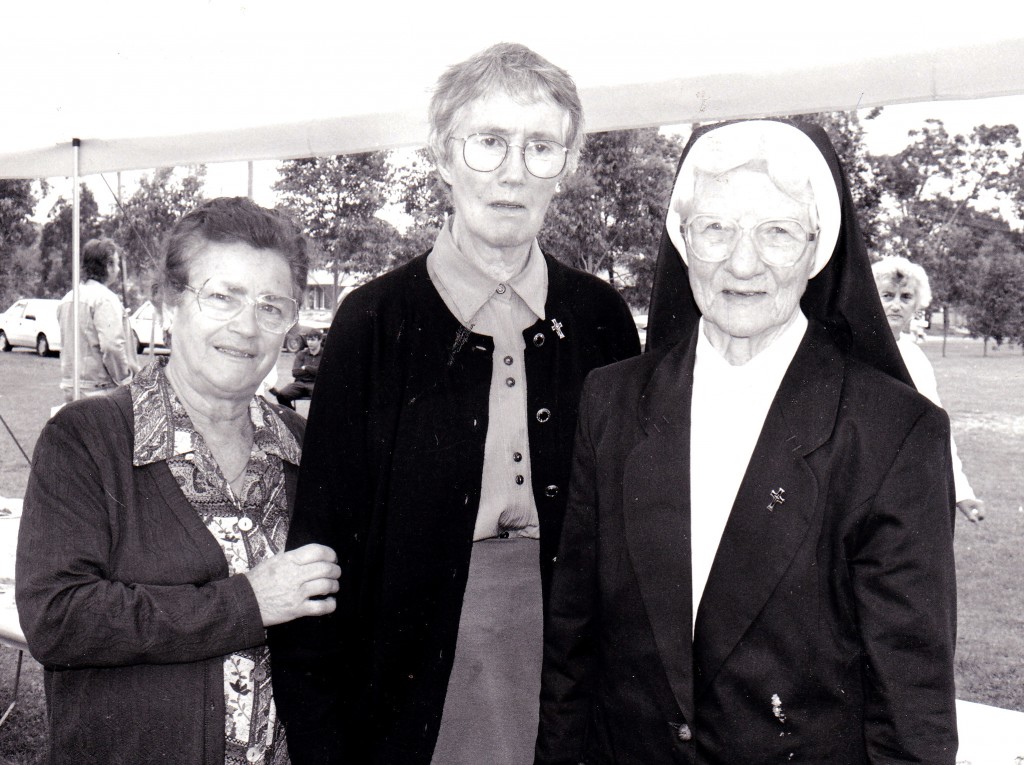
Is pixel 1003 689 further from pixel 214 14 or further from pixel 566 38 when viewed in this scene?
pixel 214 14

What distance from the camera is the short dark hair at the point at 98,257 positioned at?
282 inches

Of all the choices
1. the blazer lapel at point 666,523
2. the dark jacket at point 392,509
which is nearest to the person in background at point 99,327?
the dark jacket at point 392,509

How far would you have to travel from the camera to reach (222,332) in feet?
6.98

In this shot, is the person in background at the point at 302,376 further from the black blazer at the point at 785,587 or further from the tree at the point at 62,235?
the tree at the point at 62,235

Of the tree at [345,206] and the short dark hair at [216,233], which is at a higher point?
the tree at [345,206]

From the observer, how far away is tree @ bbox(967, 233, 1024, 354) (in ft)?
31.3

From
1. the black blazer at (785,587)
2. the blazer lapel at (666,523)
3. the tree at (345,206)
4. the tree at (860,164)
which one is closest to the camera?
the black blazer at (785,587)

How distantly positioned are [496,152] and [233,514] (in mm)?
977

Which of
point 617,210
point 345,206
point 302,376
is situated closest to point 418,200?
point 345,206

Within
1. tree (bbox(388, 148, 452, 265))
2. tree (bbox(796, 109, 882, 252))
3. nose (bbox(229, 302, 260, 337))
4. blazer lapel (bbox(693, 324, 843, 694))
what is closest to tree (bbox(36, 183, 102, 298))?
tree (bbox(388, 148, 452, 265))

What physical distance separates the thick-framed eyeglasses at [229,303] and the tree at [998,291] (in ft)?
30.2

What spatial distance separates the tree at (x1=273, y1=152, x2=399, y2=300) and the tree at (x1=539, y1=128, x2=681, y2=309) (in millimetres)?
1935

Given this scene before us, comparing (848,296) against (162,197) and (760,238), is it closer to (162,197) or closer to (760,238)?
(760,238)

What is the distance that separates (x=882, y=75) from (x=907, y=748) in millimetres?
2118
